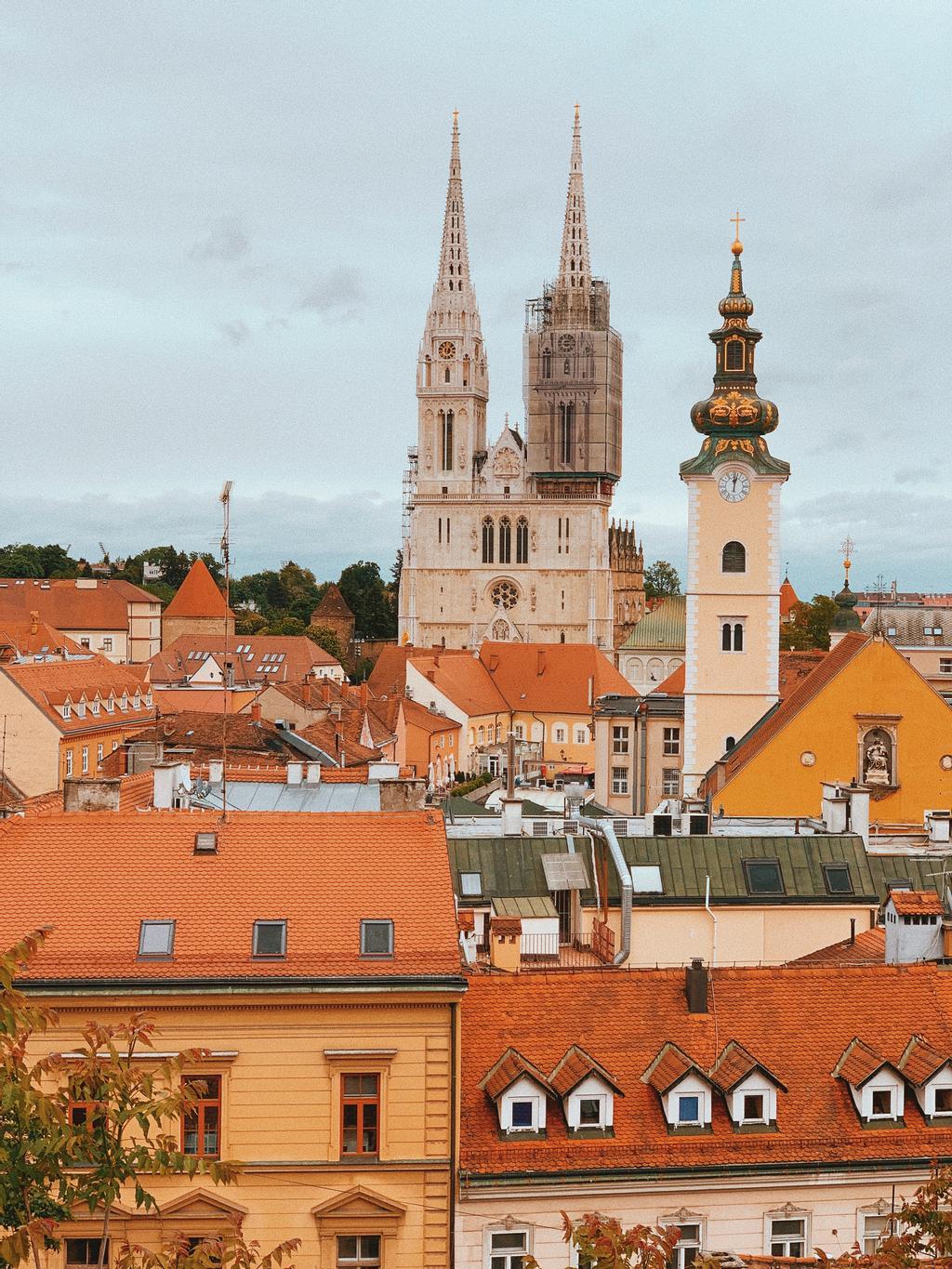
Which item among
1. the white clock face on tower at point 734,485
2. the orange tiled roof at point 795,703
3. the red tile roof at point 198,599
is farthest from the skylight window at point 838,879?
the red tile roof at point 198,599

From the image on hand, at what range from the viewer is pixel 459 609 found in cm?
13362

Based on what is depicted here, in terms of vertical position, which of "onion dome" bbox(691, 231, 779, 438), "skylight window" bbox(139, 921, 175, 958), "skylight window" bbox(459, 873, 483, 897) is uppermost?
"onion dome" bbox(691, 231, 779, 438)

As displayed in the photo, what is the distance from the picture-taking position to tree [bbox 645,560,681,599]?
18962 cm

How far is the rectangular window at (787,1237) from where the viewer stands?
19094 mm

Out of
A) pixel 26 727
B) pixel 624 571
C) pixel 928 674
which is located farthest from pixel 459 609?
pixel 26 727

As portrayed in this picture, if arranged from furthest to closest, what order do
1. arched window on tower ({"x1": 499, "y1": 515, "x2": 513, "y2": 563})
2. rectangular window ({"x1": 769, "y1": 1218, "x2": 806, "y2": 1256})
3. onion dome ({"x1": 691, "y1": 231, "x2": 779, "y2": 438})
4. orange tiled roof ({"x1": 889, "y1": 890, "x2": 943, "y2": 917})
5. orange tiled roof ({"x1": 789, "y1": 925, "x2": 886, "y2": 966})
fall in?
arched window on tower ({"x1": 499, "y1": 515, "x2": 513, "y2": 563}), onion dome ({"x1": 691, "y1": 231, "x2": 779, "y2": 438}), orange tiled roof ({"x1": 789, "y1": 925, "x2": 886, "y2": 966}), orange tiled roof ({"x1": 889, "y1": 890, "x2": 943, "y2": 917}), rectangular window ({"x1": 769, "y1": 1218, "x2": 806, "y2": 1256})

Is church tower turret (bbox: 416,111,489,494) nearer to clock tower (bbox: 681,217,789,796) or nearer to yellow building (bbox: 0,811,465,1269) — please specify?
clock tower (bbox: 681,217,789,796)

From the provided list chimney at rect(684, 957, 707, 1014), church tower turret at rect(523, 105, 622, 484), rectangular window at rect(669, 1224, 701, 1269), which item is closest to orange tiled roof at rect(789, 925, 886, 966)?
chimney at rect(684, 957, 707, 1014)

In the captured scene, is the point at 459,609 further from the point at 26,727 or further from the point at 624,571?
the point at 26,727

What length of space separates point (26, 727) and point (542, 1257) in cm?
4159

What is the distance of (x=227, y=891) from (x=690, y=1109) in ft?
19.2

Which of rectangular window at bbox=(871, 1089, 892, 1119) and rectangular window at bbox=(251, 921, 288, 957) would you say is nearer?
rectangular window at bbox=(251, 921, 288, 957)

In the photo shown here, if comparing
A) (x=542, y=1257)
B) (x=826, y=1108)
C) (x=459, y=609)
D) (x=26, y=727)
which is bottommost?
(x=542, y=1257)

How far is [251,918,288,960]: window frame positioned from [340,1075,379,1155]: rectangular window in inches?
59.6
